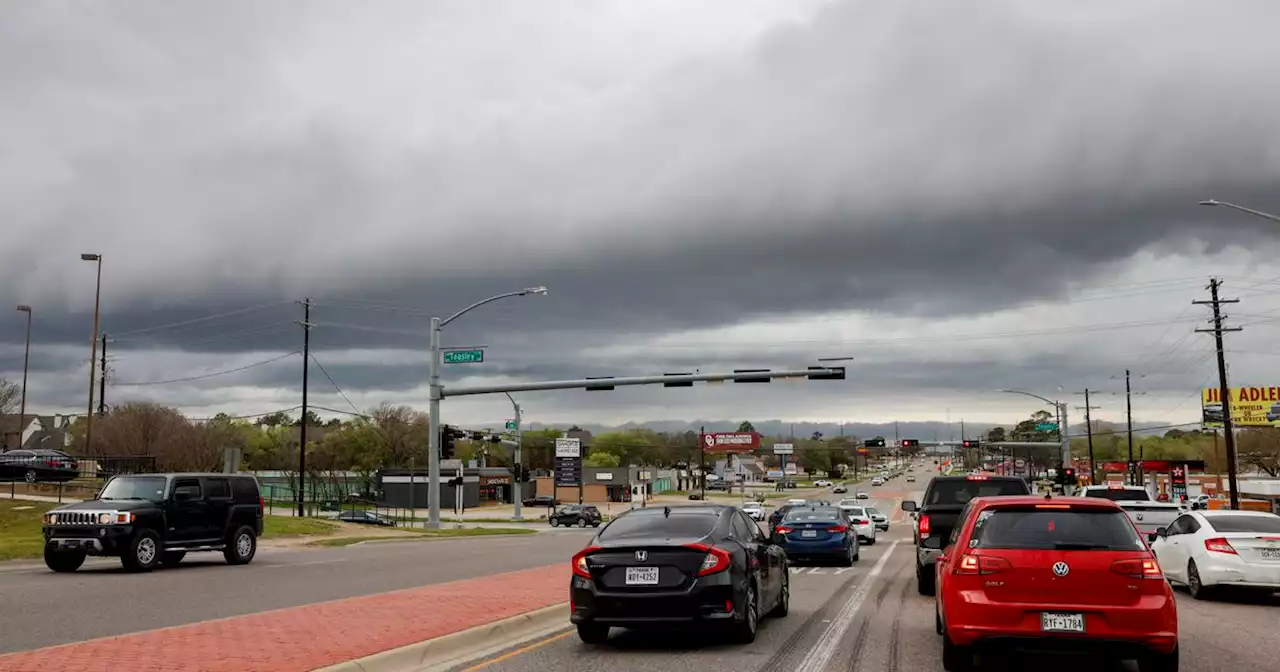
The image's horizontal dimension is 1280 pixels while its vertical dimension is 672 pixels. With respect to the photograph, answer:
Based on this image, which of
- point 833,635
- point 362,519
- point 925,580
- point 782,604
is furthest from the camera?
point 362,519

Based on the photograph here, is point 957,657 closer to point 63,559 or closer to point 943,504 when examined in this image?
point 943,504

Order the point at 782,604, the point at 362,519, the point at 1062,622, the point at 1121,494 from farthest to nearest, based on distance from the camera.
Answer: the point at 362,519
the point at 1121,494
the point at 782,604
the point at 1062,622

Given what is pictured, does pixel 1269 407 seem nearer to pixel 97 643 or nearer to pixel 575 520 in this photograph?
pixel 575 520

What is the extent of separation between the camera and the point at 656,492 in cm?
14838

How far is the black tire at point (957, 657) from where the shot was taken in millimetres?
9086

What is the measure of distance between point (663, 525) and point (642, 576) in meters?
1.10

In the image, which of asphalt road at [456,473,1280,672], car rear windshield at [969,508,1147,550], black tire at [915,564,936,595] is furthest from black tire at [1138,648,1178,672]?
black tire at [915,564,936,595]

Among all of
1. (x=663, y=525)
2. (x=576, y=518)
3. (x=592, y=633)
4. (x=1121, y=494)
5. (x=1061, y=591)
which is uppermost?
(x=663, y=525)

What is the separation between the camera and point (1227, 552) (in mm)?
16438

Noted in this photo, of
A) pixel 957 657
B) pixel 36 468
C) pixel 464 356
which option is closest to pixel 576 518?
pixel 464 356

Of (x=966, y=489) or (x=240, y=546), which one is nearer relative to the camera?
(x=966, y=489)

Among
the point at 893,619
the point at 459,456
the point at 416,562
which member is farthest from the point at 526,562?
the point at 459,456

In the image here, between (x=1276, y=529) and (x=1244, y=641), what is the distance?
18.9 feet

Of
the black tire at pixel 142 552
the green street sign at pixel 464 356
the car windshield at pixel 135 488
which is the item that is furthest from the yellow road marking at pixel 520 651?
the green street sign at pixel 464 356
